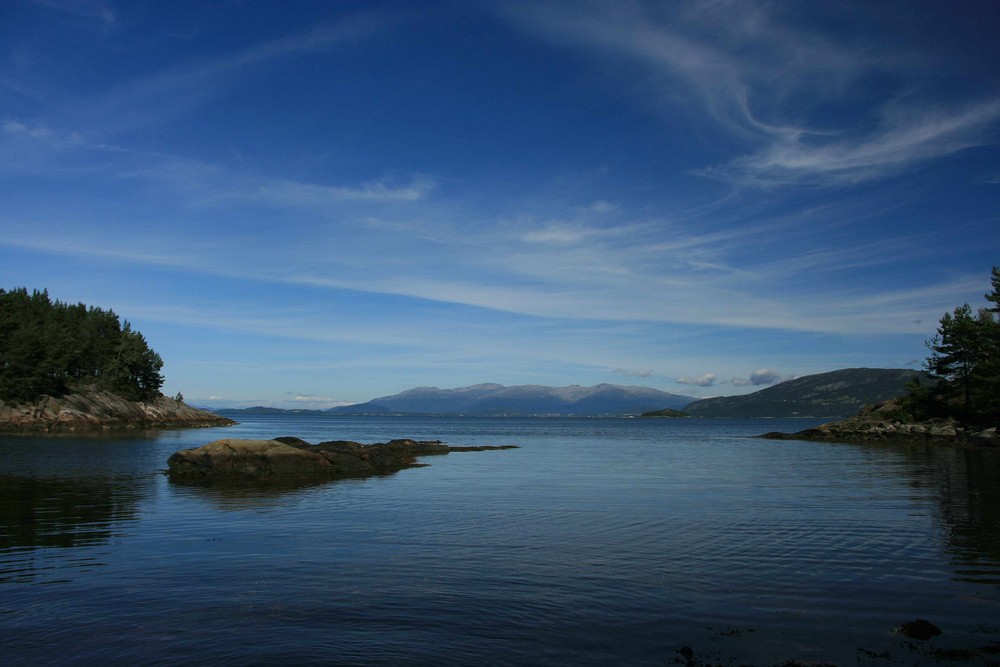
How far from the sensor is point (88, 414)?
124m

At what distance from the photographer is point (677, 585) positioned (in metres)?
16.4

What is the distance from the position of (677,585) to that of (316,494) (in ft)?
79.8

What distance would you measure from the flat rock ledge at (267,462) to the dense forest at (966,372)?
7560cm

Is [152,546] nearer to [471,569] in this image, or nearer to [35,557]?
[35,557]

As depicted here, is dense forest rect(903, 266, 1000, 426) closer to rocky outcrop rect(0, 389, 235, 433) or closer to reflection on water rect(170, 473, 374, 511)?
reflection on water rect(170, 473, 374, 511)

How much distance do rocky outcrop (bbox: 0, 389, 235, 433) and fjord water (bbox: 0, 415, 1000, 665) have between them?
91.8 metres

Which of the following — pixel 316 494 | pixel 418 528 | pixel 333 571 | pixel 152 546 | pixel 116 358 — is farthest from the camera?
pixel 116 358

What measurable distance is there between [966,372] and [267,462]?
94560mm

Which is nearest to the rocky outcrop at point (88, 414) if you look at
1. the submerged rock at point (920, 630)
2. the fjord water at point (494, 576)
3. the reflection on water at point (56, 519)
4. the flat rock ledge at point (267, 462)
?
the flat rock ledge at point (267, 462)

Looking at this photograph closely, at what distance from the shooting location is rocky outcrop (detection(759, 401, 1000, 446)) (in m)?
78.1

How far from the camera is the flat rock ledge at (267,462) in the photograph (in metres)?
44.2

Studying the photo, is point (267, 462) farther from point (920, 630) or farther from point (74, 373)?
point (74, 373)

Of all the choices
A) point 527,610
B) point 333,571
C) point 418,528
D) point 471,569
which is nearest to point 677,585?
point 527,610

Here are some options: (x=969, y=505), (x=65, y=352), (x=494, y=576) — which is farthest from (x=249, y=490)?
(x=65, y=352)
